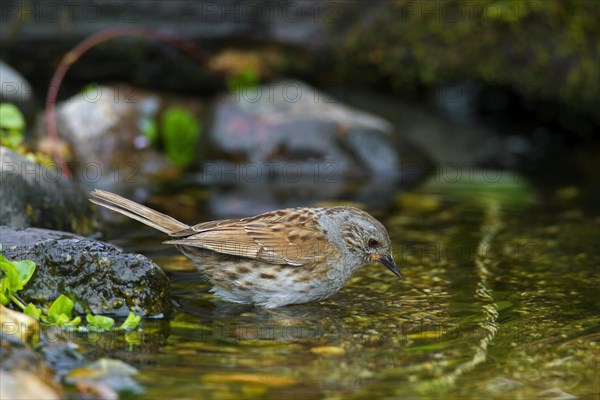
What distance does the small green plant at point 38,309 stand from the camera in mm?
5660

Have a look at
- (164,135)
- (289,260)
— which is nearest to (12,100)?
(164,135)

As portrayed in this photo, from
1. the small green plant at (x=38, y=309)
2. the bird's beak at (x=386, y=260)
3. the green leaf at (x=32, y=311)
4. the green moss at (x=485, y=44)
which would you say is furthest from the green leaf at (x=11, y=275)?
the green moss at (x=485, y=44)

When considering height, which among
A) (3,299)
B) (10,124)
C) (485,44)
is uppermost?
(485,44)

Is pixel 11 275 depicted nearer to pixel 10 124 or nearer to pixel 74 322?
pixel 74 322

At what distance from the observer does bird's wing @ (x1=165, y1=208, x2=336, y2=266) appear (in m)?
6.59

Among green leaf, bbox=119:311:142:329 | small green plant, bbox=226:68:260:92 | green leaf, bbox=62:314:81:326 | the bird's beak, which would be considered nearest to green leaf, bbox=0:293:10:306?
green leaf, bbox=62:314:81:326

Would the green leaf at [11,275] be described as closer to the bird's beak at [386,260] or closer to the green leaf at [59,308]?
the green leaf at [59,308]

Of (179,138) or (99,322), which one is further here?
(179,138)

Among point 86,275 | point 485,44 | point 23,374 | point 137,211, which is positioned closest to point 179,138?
point 485,44

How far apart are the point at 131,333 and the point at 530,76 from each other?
7.56m

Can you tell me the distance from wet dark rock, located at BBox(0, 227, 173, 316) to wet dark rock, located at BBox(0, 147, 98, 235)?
0.99 metres

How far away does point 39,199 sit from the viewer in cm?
748

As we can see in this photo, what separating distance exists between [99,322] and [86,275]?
0.51m

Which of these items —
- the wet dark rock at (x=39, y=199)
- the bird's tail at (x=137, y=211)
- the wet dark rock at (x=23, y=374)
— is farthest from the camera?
the wet dark rock at (x=39, y=199)
